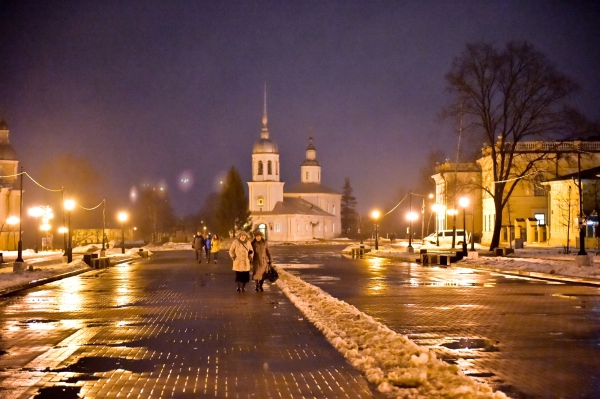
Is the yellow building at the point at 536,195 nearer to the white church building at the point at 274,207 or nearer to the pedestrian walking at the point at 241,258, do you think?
the pedestrian walking at the point at 241,258

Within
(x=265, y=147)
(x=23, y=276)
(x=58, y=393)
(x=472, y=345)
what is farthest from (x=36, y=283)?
(x=265, y=147)

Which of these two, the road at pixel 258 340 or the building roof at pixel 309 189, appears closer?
the road at pixel 258 340

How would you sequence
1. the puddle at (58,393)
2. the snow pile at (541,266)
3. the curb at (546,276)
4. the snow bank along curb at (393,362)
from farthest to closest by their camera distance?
the snow pile at (541,266)
the curb at (546,276)
the puddle at (58,393)
the snow bank along curb at (393,362)

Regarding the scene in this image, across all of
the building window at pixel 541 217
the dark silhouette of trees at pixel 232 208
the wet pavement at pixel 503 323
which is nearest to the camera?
the wet pavement at pixel 503 323

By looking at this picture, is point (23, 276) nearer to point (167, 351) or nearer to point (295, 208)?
point (167, 351)

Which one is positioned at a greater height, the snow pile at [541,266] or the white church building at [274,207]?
the white church building at [274,207]

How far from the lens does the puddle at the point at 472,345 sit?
40.6 ft

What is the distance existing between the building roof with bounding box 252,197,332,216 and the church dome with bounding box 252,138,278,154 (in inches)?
348

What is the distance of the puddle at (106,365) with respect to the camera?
10555 millimetres

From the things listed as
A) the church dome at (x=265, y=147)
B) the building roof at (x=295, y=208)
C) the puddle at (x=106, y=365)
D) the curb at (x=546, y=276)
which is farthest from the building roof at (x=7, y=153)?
the puddle at (x=106, y=365)

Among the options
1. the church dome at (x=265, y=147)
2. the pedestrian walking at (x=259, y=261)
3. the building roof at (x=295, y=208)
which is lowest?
the pedestrian walking at (x=259, y=261)

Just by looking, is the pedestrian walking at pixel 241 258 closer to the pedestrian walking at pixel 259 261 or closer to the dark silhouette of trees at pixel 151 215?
the pedestrian walking at pixel 259 261

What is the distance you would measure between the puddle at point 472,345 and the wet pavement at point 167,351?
1.87m

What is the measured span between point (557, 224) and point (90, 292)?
5112 centimetres
